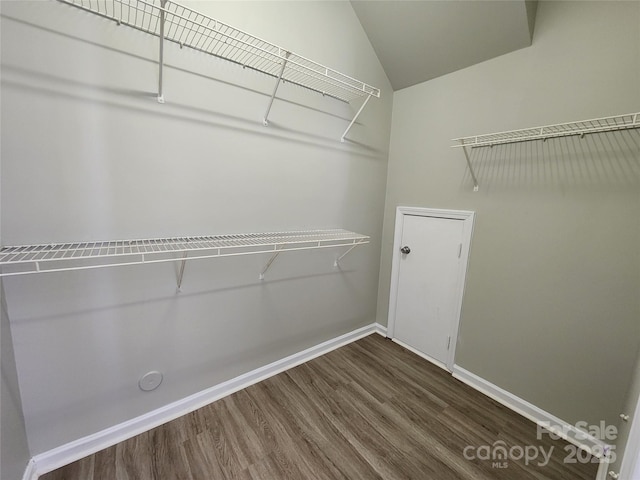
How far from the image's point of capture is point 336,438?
1.48 metres

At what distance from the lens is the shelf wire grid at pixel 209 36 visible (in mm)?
1089

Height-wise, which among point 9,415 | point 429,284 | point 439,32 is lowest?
point 9,415

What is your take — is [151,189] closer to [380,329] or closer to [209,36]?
[209,36]

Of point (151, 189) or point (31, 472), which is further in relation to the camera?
point (151, 189)

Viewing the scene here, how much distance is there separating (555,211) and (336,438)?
6.17 ft

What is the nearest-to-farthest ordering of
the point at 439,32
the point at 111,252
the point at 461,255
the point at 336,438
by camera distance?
1. the point at 111,252
2. the point at 336,438
3. the point at 439,32
4. the point at 461,255

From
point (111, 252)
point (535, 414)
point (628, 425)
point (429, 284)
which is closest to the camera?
point (628, 425)

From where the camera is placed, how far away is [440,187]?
2.08 metres

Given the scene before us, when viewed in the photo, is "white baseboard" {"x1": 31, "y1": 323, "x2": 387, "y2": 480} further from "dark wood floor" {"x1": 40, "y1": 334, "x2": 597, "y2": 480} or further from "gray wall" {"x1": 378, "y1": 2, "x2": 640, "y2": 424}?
"gray wall" {"x1": 378, "y1": 2, "x2": 640, "y2": 424}

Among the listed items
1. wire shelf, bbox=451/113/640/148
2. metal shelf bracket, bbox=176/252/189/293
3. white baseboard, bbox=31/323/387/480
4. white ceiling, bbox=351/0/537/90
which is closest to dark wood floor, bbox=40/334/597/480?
white baseboard, bbox=31/323/387/480

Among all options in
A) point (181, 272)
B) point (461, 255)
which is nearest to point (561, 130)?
point (461, 255)

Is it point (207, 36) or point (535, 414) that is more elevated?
point (207, 36)

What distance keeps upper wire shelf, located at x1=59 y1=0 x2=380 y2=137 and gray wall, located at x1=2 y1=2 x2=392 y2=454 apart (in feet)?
0.17

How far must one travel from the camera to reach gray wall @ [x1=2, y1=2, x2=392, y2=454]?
1.07 metres
